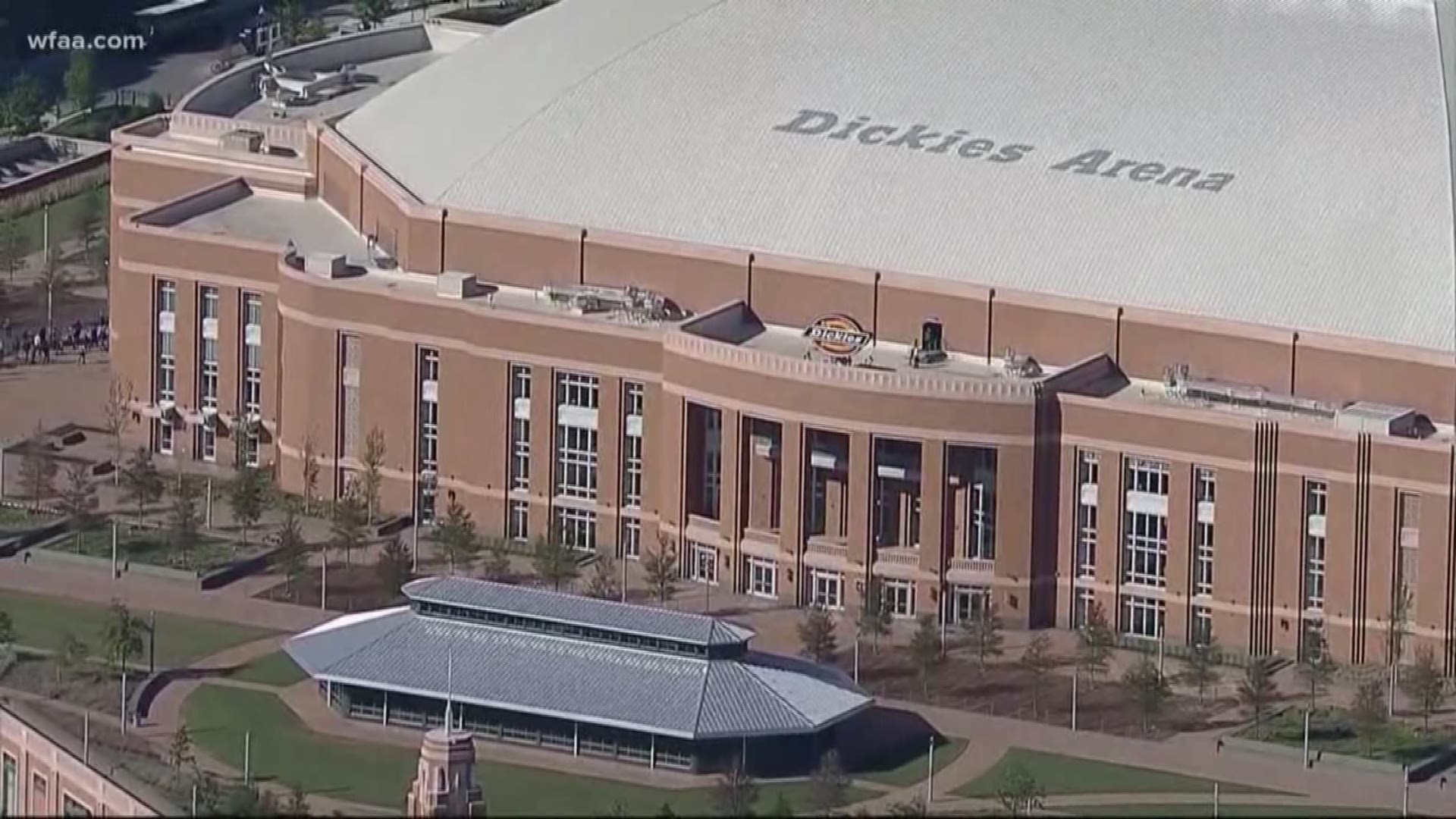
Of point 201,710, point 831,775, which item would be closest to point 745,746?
point 831,775

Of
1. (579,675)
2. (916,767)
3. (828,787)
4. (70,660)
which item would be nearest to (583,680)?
(579,675)

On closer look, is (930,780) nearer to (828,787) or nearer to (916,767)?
(916,767)

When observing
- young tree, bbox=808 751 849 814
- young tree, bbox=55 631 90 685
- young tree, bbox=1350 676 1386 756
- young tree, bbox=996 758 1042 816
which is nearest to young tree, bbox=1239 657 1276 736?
young tree, bbox=1350 676 1386 756

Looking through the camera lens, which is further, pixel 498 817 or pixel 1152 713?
pixel 1152 713

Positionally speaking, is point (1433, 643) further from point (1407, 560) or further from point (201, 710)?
point (201, 710)

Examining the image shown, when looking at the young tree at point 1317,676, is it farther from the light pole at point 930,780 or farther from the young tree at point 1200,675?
the light pole at point 930,780
